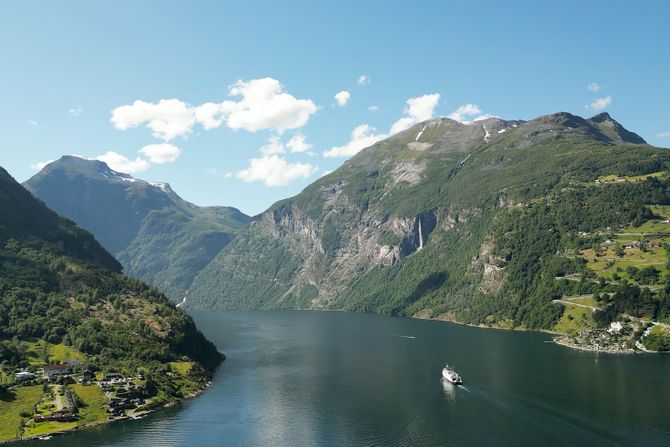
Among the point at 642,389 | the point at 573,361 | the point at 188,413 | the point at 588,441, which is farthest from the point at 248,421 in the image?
the point at 573,361

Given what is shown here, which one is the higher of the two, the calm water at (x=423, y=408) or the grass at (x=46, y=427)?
the calm water at (x=423, y=408)

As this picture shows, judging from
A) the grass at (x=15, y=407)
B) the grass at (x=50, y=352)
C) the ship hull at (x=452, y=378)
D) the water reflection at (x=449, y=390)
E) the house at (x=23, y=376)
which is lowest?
the grass at (x=15, y=407)

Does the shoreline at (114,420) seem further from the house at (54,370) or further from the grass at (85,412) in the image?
the house at (54,370)

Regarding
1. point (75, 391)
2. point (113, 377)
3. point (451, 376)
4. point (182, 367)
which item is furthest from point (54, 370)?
point (451, 376)

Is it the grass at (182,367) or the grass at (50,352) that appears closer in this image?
the grass at (50,352)

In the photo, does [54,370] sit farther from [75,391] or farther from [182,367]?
[182,367]

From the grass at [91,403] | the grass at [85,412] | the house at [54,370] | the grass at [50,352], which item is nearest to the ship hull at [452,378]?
the grass at [85,412]
